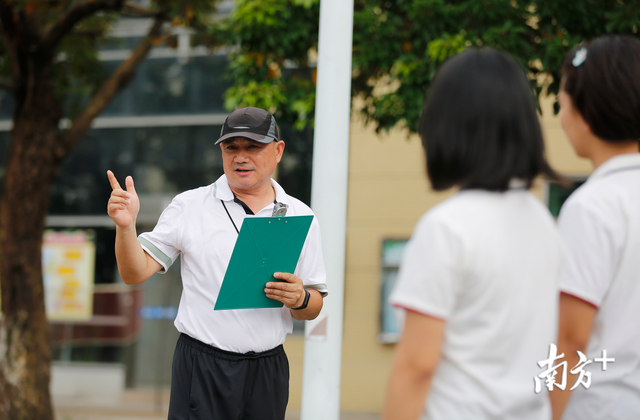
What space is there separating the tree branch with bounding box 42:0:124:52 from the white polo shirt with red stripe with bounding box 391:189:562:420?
5693 mm

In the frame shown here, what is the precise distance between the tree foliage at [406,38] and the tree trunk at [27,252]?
215 cm

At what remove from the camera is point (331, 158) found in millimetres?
3809

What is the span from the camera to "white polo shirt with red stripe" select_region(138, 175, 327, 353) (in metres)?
2.58

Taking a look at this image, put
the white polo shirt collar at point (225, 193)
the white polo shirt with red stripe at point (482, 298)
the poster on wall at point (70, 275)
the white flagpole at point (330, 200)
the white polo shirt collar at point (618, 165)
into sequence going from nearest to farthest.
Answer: the white polo shirt with red stripe at point (482, 298)
the white polo shirt collar at point (618, 165)
the white polo shirt collar at point (225, 193)
the white flagpole at point (330, 200)
the poster on wall at point (70, 275)

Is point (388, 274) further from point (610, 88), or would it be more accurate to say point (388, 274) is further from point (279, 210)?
point (610, 88)

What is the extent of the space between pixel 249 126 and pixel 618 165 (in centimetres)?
136

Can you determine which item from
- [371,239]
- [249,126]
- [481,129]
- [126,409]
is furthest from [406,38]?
[126,409]

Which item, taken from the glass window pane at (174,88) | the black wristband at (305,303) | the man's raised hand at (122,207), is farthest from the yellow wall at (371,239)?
the man's raised hand at (122,207)

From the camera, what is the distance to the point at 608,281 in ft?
5.42

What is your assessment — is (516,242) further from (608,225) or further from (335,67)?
(335,67)

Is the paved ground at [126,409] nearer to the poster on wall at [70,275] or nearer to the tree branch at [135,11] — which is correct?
the poster on wall at [70,275]

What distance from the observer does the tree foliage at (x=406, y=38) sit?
4.80 meters

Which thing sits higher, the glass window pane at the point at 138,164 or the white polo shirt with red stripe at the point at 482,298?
the glass window pane at the point at 138,164

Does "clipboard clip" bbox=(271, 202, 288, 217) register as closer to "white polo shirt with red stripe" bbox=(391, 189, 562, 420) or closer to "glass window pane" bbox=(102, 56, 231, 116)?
"white polo shirt with red stripe" bbox=(391, 189, 562, 420)
